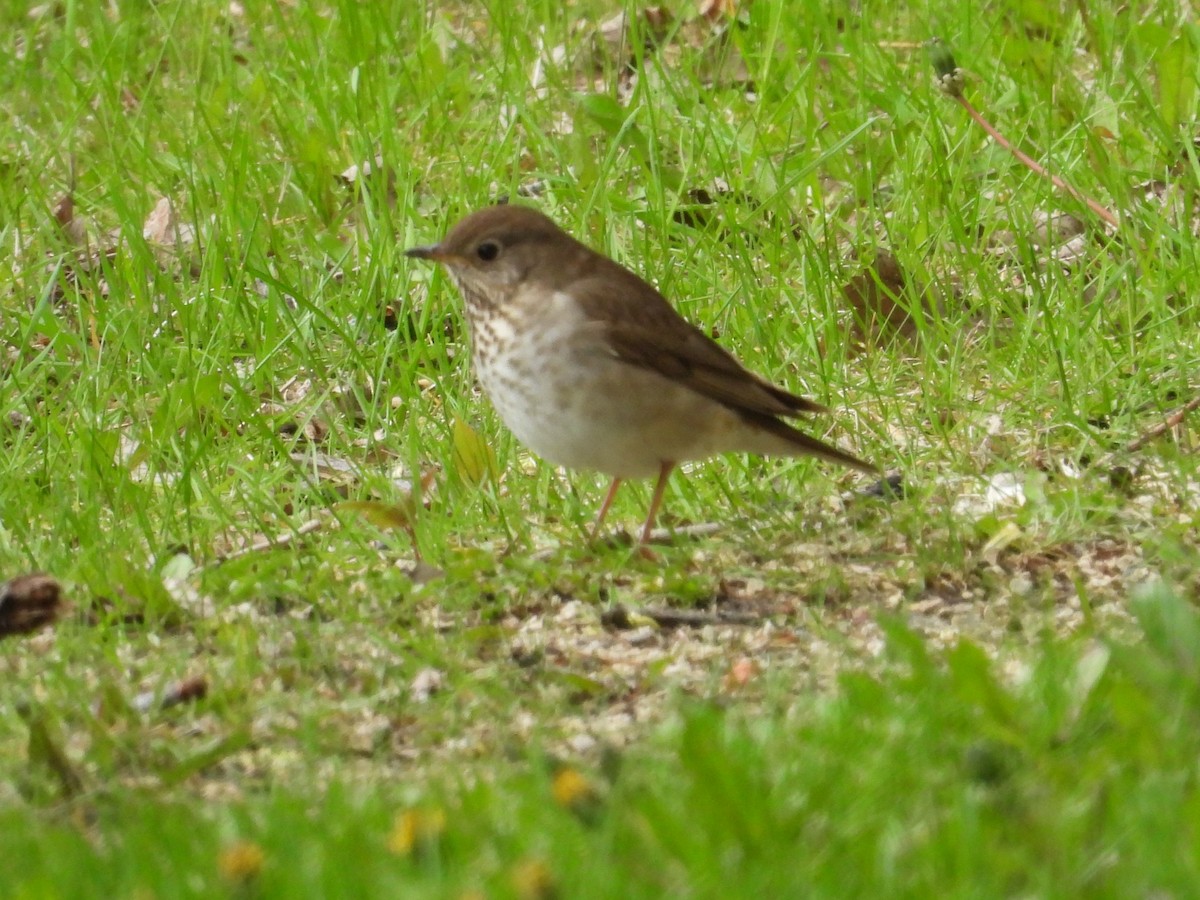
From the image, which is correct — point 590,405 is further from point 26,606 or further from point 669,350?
point 26,606

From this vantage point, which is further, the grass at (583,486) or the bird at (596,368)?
the bird at (596,368)

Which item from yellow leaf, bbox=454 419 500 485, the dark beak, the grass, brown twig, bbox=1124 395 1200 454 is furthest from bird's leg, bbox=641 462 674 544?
brown twig, bbox=1124 395 1200 454

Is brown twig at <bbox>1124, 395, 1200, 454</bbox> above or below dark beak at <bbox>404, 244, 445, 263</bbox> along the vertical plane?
below

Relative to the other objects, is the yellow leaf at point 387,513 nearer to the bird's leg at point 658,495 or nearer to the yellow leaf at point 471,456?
the yellow leaf at point 471,456

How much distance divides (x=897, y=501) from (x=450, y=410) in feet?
4.25

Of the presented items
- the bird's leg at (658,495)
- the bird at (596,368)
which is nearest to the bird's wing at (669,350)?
the bird at (596,368)

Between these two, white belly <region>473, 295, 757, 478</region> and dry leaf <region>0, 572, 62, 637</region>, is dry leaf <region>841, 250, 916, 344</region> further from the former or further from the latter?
dry leaf <region>0, 572, 62, 637</region>

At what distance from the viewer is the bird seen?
4102 millimetres

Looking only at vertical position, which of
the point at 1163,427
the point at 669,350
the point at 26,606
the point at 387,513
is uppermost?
the point at 669,350

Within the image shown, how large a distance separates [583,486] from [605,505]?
442 mm

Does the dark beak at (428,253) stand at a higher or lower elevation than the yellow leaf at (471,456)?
higher

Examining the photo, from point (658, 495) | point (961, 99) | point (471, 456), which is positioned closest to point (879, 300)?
point (961, 99)

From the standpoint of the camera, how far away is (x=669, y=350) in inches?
169

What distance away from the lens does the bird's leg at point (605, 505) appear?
13.8ft
